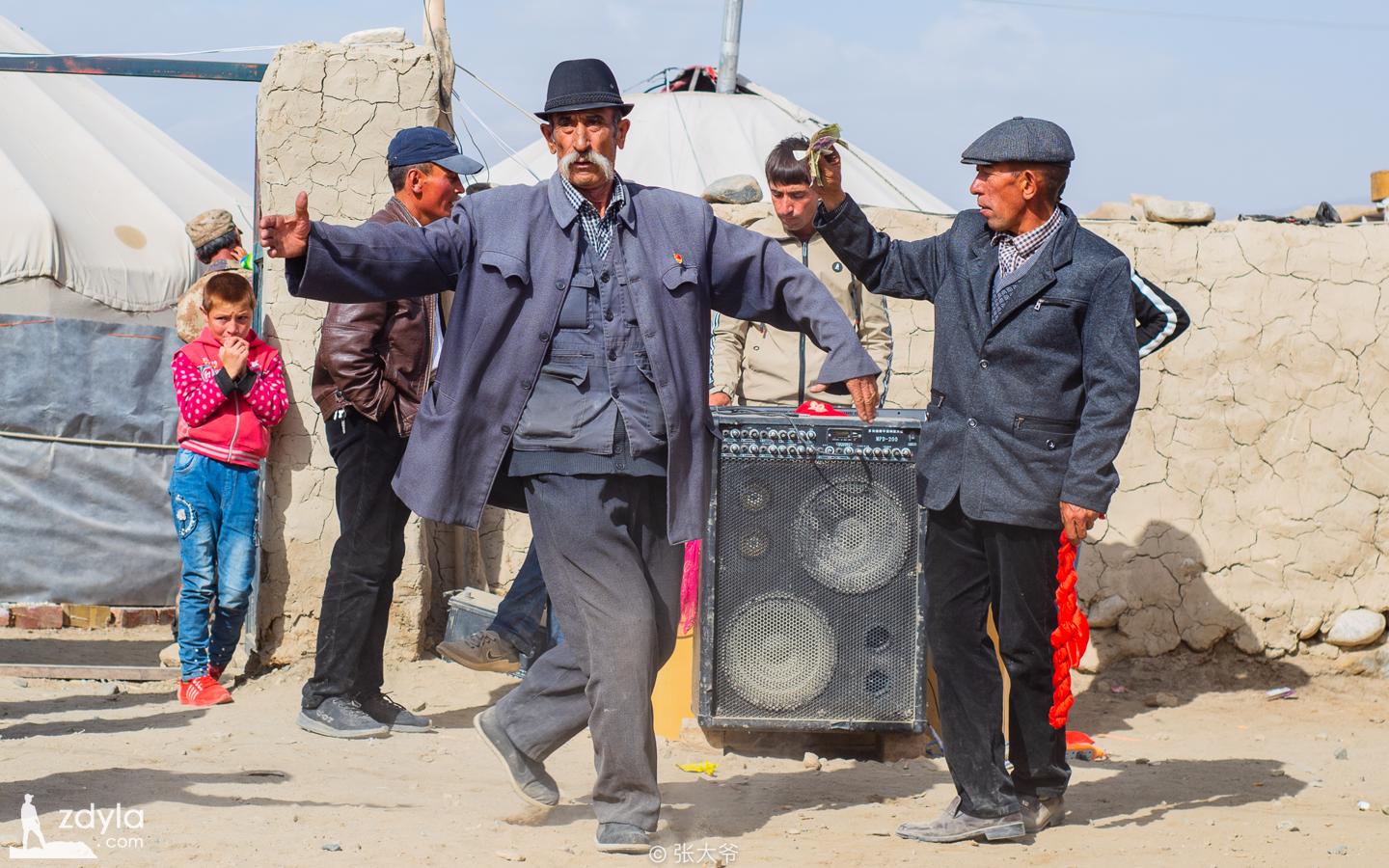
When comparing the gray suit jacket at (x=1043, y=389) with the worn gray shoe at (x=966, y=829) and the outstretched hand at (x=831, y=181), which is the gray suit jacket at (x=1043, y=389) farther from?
the worn gray shoe at (x=966, y=829)

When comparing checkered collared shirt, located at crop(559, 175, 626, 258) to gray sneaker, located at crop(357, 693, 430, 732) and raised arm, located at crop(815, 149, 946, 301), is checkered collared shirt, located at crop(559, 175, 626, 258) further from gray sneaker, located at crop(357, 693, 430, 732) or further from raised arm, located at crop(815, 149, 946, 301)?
gray sneaker, located at crop(357, 693, 430, 732)

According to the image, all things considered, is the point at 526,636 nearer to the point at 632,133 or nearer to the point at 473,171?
the point at 473,171

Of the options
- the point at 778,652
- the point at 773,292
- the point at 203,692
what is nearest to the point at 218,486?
the point at 203,692

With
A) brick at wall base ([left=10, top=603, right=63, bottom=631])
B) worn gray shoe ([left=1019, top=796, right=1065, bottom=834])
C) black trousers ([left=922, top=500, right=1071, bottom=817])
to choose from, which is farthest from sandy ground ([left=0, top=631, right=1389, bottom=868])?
brick at wall base ([left=10, top=603, right=63, bottom=631])

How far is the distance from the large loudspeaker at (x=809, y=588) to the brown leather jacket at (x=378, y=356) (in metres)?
1.08

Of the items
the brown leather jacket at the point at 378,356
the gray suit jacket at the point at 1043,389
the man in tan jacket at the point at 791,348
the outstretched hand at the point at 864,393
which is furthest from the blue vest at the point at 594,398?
the man in tan jacket at the point at 791,348

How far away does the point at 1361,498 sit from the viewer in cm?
672

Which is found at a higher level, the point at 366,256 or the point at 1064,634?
the point at 366,256

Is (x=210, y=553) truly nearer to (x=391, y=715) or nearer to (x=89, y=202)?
(x=391, y=715)

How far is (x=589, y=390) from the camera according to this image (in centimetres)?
379

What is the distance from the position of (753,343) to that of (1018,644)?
1913 millimetres

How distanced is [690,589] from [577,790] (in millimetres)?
909

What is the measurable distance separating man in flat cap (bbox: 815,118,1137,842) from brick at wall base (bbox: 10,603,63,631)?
19.2ft

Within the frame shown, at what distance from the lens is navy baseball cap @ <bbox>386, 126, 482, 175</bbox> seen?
529 cm
